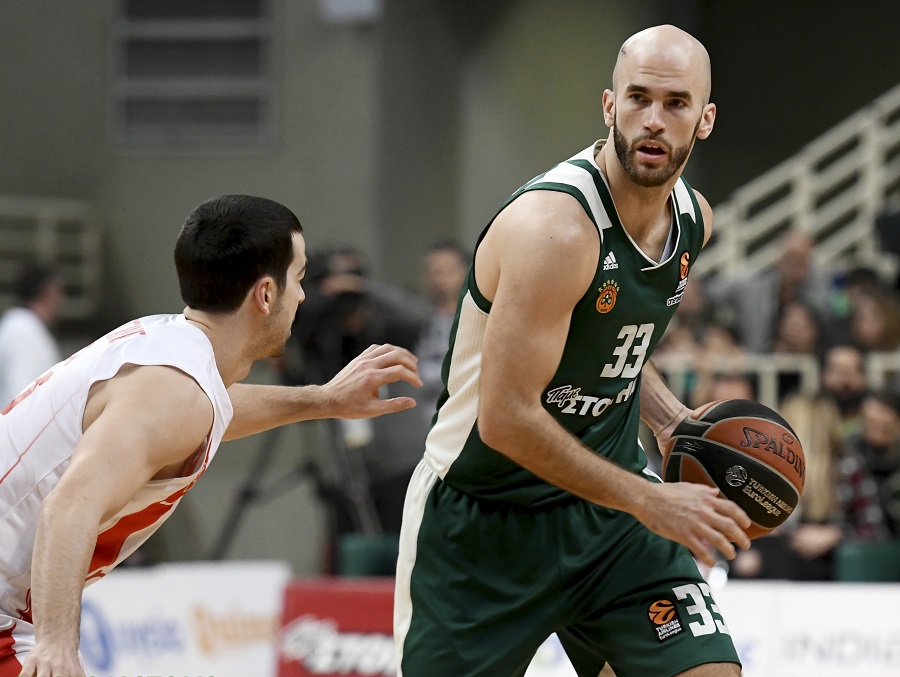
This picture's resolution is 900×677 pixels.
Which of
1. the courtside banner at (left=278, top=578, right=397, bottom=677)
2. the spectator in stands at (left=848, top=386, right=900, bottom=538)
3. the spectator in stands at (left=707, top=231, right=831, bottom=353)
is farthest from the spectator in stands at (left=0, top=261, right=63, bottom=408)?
the spectator in stands at (left=848, top=386, right=900, bottom=538)

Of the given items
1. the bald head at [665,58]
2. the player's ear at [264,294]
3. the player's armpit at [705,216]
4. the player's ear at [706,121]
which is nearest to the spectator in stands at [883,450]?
the player's armpit at [705,216]

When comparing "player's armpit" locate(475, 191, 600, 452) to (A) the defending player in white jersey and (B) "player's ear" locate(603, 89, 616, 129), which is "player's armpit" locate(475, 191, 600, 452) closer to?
(B) "player's ear" locate(603, 89, 616, 129)

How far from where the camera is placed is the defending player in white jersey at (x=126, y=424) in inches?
99.3

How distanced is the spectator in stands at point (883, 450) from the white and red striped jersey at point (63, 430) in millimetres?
5109

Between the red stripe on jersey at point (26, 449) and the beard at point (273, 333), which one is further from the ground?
the beard at point (273, 333)

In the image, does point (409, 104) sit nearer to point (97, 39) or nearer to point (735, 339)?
point (97, 39)

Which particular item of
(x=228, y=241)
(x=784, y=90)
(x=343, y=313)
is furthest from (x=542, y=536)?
(x=784, y=90)

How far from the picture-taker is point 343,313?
292 inches

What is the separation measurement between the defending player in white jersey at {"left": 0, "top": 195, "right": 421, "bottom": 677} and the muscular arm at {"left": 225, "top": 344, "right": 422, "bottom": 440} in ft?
0.33

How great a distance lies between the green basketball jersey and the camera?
10.8 ft

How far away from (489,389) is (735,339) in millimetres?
5392

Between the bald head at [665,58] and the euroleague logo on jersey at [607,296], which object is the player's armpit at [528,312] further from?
the bald head at [665,58]

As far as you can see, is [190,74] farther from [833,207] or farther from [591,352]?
[591,352]

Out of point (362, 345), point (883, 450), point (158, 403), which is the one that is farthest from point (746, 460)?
point (362, 345)
